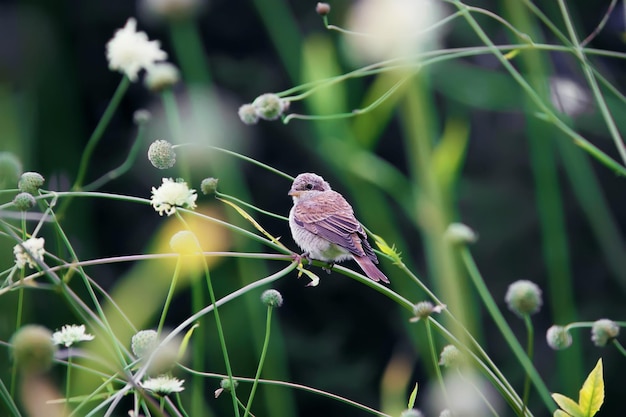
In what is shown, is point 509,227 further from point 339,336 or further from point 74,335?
point 74,335

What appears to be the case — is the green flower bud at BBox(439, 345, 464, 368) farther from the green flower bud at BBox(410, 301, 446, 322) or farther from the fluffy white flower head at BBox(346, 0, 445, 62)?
the fluffy white flower head at BBox(346, 0, 445, 62)

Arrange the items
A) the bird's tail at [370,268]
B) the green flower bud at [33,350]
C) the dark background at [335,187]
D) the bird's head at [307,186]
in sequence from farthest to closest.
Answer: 1. the dark background at [335,187]
2. the bird's head at [307,186]
3. the bird's tail at [370,268]
4. the green flower bud at [33,350]

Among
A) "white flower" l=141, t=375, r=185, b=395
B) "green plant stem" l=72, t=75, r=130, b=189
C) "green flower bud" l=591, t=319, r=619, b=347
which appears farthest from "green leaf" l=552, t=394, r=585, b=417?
"green plant stem" l=72, t=75, r=130, b=189

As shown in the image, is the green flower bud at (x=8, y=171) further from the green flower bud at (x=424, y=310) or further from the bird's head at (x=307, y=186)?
the bird's head at (x=307, y=186)

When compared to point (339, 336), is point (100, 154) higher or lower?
higher

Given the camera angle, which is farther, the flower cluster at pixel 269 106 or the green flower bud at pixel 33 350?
the flower cluster at pixel 269 106

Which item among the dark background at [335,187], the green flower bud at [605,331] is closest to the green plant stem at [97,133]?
the green flower bud at [605,331]

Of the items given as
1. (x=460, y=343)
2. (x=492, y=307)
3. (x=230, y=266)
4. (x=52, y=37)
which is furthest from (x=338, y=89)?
(x=52, y=37)
